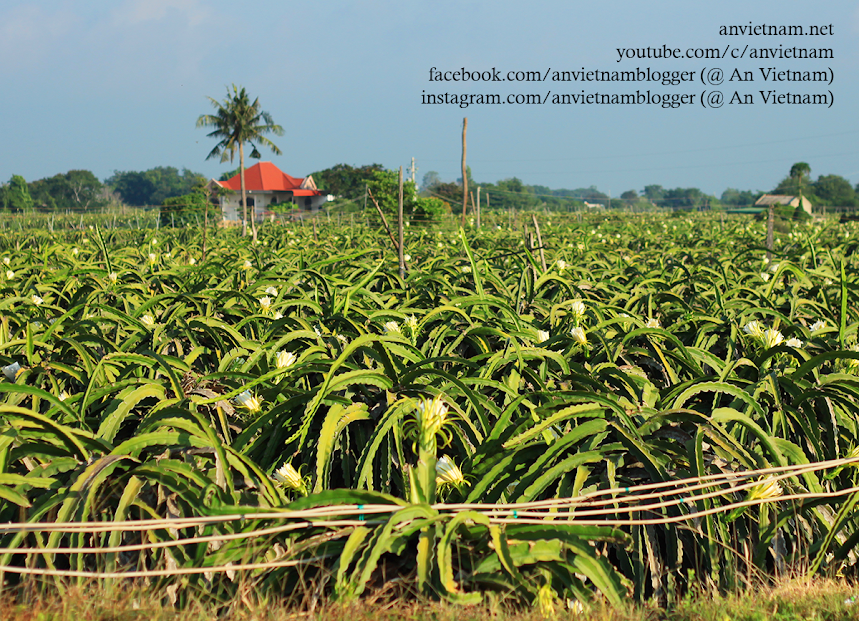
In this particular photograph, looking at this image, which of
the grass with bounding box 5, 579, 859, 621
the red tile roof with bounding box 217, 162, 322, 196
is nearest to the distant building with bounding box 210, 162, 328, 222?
the red tile roof with bounding box 217, 162, 322, 196

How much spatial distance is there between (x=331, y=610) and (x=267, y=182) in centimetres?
5938

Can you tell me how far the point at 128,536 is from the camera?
1.55 m

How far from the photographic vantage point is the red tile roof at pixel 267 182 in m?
56.4

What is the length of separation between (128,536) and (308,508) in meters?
0.47

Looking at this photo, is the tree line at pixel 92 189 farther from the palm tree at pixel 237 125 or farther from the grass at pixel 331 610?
the grass at pixel 331 610

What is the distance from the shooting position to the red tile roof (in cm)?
5644

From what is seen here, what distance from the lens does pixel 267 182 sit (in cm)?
5728

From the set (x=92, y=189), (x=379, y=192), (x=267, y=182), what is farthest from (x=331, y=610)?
(x=92, y=189)

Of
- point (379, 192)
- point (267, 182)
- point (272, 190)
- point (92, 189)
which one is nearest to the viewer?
point (379, 192)

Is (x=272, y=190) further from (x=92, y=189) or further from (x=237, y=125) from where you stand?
(x=92, y=189)

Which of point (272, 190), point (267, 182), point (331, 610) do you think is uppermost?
point (267, 182)

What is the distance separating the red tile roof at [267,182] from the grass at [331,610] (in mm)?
56361

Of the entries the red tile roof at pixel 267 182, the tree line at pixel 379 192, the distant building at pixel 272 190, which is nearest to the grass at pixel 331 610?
the tree line at pixel 379 192

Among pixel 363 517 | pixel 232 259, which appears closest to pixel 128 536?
pixel 363 517
